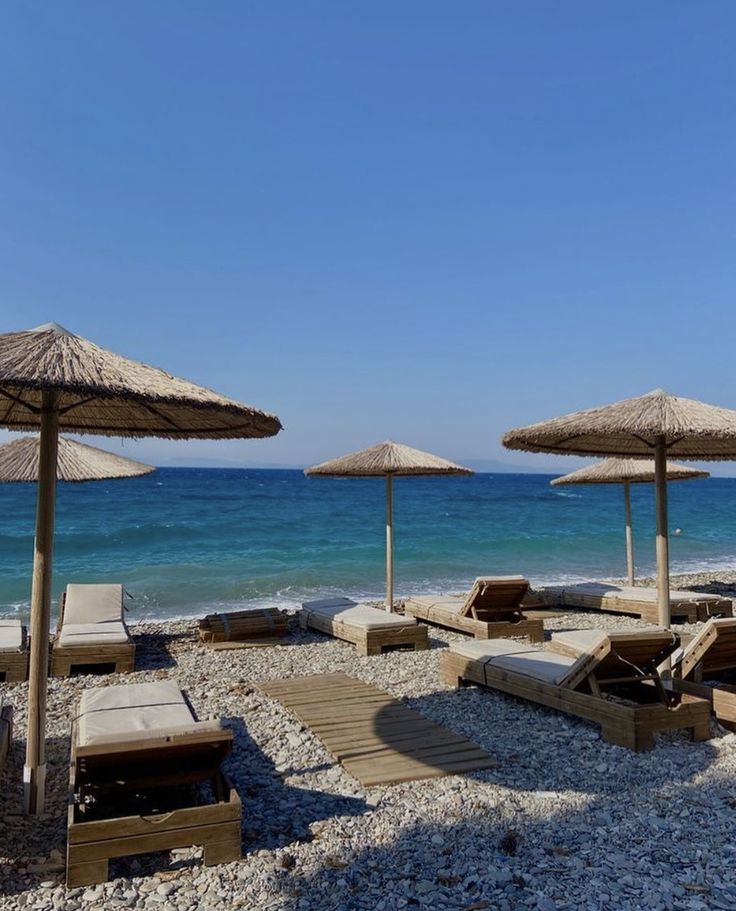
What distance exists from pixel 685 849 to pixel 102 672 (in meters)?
5.37

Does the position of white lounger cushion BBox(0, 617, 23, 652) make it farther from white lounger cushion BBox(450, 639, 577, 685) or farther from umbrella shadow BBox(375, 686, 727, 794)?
white lounger cushion BBox(450, 639, 577, 685)

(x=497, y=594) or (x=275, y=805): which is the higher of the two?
(x=497, y=594)

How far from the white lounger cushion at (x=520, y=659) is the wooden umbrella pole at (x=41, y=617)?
134 inches

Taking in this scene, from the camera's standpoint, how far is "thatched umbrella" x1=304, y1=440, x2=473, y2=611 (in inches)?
359

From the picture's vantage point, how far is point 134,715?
3.46 metres

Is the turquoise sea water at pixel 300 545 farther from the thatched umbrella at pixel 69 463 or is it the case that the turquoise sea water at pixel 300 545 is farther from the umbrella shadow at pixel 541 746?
the umbrella shadow at pixel 541 746

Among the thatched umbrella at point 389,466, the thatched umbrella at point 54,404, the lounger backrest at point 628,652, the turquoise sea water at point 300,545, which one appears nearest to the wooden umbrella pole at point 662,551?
the lounger backrest at point 628,652

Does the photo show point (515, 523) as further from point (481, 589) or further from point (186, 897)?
point (186, 897)

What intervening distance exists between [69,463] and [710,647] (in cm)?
627

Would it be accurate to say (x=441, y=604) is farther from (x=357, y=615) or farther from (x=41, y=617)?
(x=41, y=617)

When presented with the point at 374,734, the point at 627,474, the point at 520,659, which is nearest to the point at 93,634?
the point at 374,734

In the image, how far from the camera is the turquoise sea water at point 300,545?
15.3 meters

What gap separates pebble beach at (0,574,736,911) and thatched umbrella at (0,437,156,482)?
109 inches

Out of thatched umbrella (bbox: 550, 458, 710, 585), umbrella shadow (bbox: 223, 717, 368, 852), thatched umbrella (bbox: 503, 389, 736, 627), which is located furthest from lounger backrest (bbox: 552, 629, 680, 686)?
thatched umbrella (bbox: 550, 458, 710, 585)
